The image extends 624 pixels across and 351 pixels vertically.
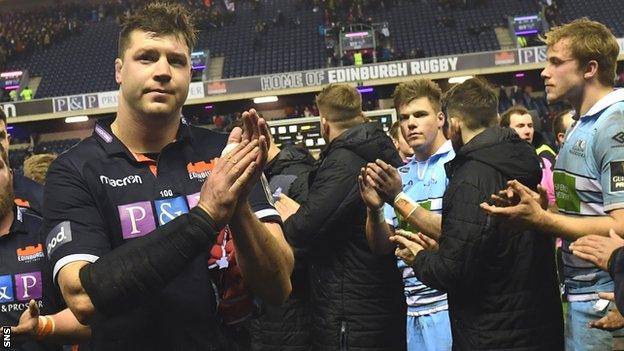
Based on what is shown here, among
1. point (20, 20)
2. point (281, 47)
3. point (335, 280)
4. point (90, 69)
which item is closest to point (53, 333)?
point (335, 280)

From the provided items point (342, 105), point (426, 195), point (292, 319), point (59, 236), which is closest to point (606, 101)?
point (426, 195)

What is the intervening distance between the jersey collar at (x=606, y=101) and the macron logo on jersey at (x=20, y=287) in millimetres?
2667

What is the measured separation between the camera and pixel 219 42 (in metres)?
27.2

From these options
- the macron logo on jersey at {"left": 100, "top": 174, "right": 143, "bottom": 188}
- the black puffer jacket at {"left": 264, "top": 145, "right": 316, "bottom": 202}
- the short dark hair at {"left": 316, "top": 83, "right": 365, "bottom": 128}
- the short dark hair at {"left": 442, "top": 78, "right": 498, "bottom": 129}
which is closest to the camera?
the macron logo on jersey at {"left": 100, "top": 174, "right": 143, "bottom": 188}

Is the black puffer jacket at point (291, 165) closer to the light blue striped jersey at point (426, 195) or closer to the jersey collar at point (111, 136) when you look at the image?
the light blue striped jersey at point (426, 195)

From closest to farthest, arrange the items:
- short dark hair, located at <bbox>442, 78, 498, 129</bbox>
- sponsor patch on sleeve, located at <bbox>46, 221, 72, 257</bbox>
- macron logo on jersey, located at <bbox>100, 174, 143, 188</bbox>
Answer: sponsor patch on sleeve, located at <bbox>46, 221, 72, 257</bbox> < macron logo on jersey, located at <bbox>100, 174, 143, 188</bbox> < short dark hair, located at <bbox>442, 78, 498, 129</bbox>

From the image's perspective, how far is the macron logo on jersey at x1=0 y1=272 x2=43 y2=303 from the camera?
290 centimetres

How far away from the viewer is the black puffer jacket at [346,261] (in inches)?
145

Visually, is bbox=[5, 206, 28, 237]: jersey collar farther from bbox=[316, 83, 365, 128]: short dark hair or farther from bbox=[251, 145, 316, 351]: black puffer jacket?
bbox=[316, 83, 365, 128]: short dark hair

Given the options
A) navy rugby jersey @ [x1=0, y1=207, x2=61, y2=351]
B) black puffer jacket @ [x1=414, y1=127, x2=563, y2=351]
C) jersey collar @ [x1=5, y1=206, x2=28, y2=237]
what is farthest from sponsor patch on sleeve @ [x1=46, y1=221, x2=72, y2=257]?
black puffer jacket @ [x1=414, y1=127, x2=563, y2=351]

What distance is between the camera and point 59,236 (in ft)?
6.33

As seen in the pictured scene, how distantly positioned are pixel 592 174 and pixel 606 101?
1.17 ft

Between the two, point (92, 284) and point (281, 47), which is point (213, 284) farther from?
point (281, 47)

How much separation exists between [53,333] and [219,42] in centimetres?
2547
